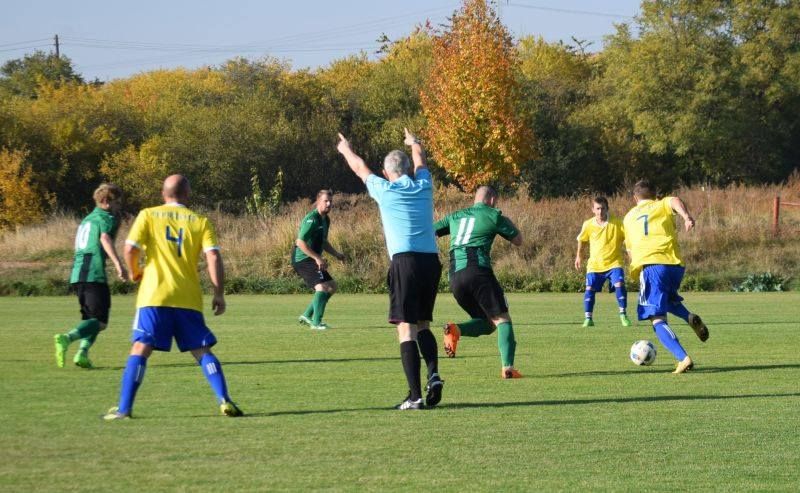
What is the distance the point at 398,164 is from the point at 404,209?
0.36 metres

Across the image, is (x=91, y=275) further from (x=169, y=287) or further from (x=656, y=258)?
(x=656, y=258)

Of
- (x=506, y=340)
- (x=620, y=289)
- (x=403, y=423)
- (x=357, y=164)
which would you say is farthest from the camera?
(x=620, y=289)

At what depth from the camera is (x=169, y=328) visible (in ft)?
26.7

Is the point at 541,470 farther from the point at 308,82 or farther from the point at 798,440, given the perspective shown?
the point at 308,82

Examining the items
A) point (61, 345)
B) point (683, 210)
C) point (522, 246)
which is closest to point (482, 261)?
point (683, 210)

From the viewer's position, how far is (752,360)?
12.8 m

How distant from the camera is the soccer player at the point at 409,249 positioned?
8.79 metres

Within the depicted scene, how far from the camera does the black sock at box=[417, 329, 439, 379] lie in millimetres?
9127

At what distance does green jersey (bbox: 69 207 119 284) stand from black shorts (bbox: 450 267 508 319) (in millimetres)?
3588

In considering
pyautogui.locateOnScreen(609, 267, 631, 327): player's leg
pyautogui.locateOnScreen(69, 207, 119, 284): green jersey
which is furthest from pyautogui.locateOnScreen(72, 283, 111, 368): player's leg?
pyautogui.locateOnScreen(609, 267, 631, 327): player's leg

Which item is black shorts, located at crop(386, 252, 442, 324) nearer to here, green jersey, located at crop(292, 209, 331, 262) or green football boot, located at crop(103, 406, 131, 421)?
green football boot, located at crop(103, 406, 131, 421)

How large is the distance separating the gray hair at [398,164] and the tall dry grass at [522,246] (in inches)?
922

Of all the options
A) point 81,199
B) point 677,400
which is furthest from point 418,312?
point 81,199

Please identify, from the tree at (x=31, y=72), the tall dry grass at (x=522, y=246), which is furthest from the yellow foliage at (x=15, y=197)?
the tree at (x=31, y=72)
